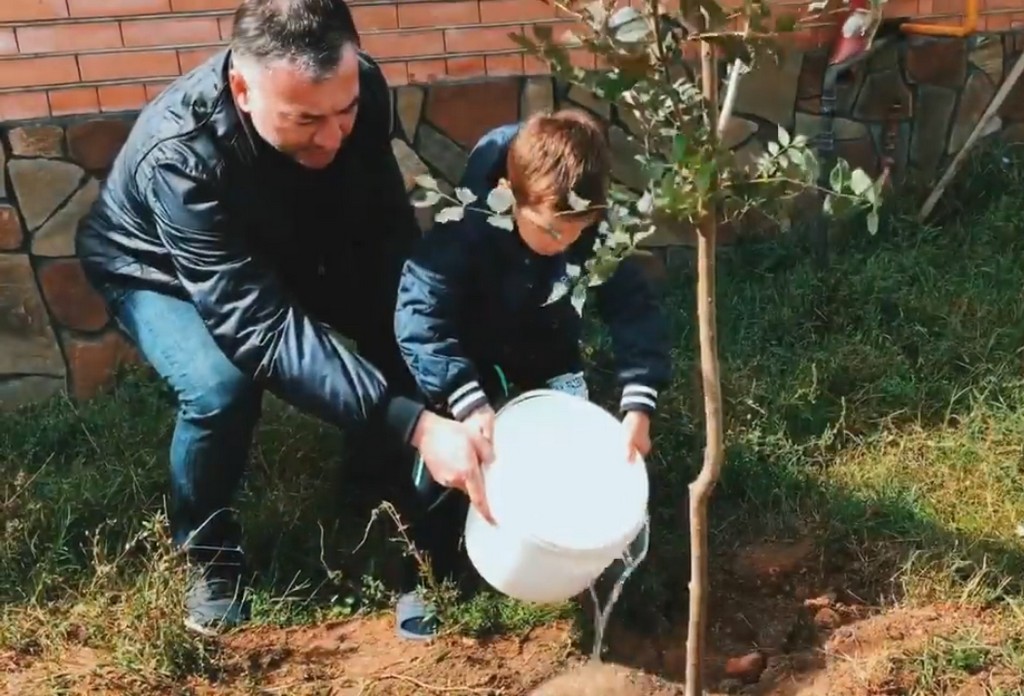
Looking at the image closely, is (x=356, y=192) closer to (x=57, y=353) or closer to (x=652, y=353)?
(x=652, y=353)

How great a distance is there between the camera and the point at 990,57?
14.0 feet

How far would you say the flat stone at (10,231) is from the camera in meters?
3.41

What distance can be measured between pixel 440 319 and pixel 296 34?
1.97 ft

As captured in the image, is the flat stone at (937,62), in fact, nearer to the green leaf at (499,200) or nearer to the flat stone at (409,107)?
the flat stone at (409,107)

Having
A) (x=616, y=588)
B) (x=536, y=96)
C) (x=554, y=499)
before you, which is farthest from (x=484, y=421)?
(x=536, y=96)

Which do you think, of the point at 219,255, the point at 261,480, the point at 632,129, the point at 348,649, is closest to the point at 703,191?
the point at 219,255

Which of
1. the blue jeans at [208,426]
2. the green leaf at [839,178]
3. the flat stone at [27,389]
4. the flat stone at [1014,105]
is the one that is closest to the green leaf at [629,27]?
the green leaf at [839,178]

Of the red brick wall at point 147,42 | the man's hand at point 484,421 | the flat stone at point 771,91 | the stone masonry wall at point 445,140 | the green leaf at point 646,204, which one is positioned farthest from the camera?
the flat stone at point 771,91

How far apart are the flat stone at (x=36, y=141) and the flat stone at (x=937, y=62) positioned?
285cm

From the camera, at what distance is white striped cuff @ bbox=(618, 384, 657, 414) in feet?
7.66

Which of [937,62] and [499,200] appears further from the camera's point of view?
[937,62]

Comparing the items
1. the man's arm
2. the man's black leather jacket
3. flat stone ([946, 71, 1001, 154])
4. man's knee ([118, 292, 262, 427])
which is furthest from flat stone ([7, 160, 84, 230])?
flat stone ([946, 71, 1001, 154])

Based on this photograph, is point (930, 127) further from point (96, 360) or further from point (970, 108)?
point (96, 360)

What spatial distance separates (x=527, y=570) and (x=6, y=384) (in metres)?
2.12
